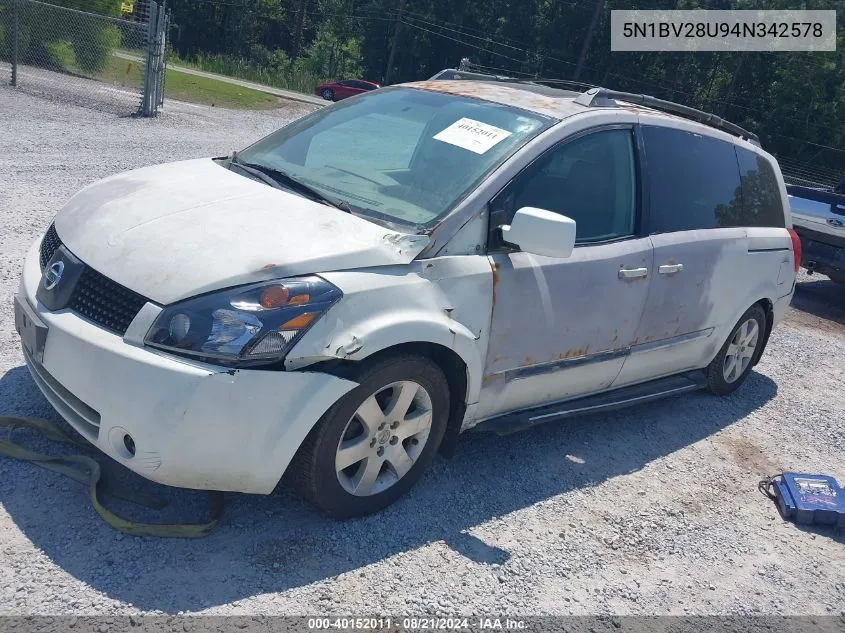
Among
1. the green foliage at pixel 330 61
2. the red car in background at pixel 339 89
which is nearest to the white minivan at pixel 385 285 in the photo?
the red car in background at pixel 339 89

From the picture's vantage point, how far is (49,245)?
12.8ft

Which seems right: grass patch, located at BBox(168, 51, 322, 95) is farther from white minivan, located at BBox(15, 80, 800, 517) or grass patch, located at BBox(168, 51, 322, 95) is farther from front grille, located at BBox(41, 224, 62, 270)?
front grille, located at BBox(41, 224, 62, 270)

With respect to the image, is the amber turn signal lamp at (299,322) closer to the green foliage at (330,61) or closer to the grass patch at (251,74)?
the grass patch at (251,74)

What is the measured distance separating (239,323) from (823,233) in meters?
8.22

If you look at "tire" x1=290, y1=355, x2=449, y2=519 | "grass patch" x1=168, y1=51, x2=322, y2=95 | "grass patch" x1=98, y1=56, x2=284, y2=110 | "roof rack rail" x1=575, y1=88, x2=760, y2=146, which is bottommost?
"grass patch" x1=168, y1=51, x2=322, y2=95

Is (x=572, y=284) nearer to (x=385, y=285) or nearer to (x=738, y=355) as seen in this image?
(x=385, y=285)

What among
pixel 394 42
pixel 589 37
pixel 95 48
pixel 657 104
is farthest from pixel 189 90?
pixel 394 42

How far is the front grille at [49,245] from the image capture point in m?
3.83

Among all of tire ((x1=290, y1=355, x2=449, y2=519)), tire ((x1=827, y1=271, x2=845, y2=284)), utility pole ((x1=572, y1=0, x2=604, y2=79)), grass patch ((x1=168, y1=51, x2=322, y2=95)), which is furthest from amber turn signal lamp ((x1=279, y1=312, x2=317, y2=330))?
utility pole ((x1=572, y1=0, x2=604, y2=79))

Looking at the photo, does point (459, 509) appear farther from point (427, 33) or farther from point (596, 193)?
point (427, 33)

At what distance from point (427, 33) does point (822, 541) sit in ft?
203

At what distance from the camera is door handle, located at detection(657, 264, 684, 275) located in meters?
4.73

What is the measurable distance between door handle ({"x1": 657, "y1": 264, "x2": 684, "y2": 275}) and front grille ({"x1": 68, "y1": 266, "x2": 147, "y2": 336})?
2.80 metres

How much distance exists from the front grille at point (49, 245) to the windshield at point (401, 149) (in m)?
1.10
